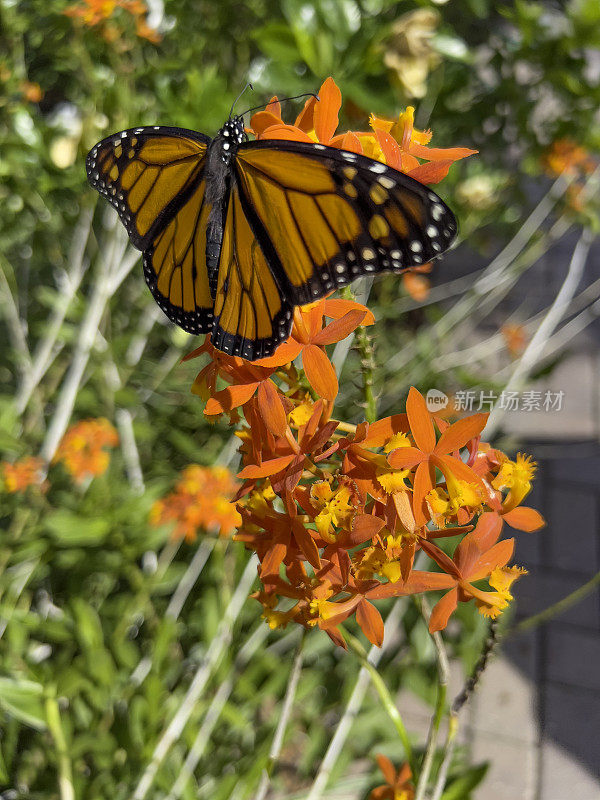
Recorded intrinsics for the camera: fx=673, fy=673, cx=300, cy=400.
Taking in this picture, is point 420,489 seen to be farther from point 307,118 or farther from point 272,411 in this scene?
point 307,118

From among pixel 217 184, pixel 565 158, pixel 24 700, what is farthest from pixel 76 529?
pixel 565 158

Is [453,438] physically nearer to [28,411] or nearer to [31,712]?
[31,712]

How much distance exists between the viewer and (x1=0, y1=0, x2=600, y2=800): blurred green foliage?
3.72 feet

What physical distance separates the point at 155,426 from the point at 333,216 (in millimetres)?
1257

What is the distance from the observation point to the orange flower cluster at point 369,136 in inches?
20.6

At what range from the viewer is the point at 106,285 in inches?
53.2

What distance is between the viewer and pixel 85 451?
1322 millimetres

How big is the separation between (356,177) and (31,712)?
96 cm

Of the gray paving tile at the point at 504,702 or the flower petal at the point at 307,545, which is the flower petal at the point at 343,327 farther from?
the gray paving tile at the point at 504,702

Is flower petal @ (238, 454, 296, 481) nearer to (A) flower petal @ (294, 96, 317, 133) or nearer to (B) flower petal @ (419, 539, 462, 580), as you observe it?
(B) flower petal @ (419, 539, 462, 580)

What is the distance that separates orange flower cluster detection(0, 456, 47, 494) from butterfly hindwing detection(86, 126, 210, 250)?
2.16ft

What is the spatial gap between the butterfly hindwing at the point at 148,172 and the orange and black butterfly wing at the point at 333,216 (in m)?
0.11

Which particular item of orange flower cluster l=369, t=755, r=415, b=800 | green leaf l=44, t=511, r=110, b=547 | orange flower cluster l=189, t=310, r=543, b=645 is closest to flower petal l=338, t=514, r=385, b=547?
orange flower cluster l=189, t=310, r=543, b=645

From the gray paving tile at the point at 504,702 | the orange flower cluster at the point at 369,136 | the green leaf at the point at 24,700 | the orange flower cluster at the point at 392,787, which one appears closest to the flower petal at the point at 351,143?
the orange flower cluster at the point at 369,136
